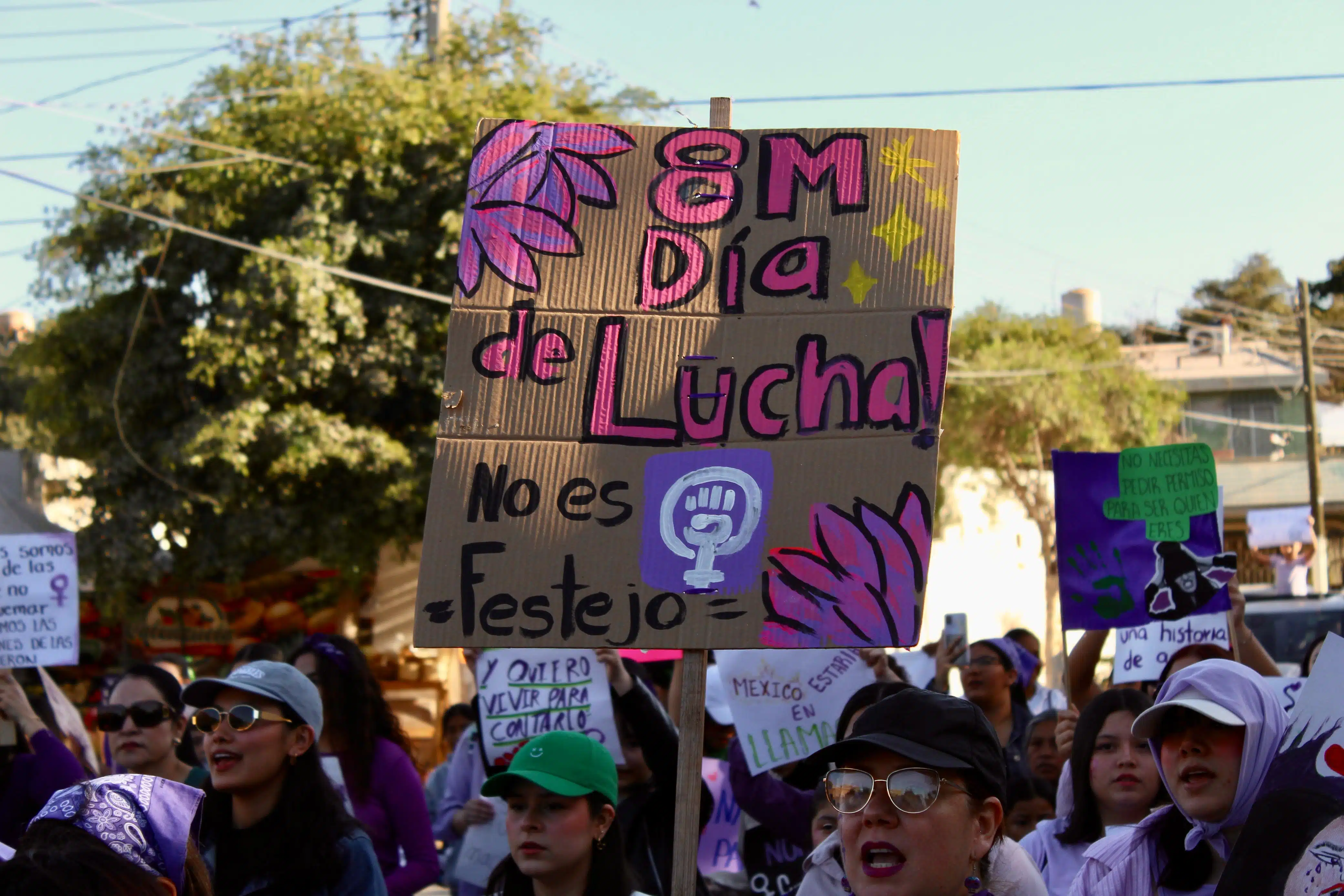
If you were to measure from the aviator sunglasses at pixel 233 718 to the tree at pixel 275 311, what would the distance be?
414 inches

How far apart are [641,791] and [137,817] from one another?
2487mm

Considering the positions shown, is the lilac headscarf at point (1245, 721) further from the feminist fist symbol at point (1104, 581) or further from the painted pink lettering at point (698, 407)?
the feminist fist symbol at point (1104, 581)

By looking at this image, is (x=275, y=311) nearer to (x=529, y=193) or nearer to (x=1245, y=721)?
(x=529, y=193)

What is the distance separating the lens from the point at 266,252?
1373cm

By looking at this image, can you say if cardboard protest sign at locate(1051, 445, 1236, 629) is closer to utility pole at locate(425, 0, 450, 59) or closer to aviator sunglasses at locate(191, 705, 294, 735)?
aviator sunglasses at locate(191, 705, 294, 735)

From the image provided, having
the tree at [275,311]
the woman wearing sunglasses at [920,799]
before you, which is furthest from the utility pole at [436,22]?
the woman wearing sunglasses at [920,799]

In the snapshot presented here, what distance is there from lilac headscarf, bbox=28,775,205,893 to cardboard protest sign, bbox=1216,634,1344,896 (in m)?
1.69

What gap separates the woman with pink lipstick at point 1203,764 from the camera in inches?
117

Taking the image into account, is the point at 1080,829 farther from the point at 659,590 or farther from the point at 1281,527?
the point at 1281,527

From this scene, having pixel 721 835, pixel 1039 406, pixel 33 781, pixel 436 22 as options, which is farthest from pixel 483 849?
pixel 1039 406

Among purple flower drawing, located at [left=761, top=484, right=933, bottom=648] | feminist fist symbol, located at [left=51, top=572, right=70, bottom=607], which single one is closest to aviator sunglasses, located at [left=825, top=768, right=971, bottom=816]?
purple flower drawing, located at [left=761, top=484, right=933, bottom=648]

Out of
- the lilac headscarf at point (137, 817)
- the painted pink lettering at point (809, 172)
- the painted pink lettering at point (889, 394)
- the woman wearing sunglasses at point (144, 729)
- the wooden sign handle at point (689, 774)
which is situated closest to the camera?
the lilac headscarf at point (137, 817)

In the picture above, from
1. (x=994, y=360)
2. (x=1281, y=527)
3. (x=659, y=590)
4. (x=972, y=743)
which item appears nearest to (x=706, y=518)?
(x=659, y=590)

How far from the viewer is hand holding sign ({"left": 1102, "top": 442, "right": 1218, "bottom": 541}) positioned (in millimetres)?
5398
